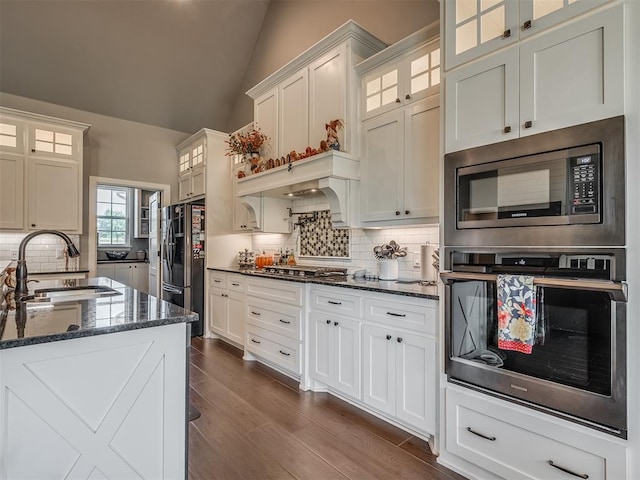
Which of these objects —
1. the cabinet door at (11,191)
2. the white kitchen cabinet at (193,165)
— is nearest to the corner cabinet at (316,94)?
the white kitchen cabinet at (193,165)

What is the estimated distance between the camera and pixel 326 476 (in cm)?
188

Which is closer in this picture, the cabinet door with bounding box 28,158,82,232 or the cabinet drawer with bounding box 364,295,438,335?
the cabinet drawer with bounding box 364,295,438,335

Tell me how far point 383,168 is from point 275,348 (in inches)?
73.5

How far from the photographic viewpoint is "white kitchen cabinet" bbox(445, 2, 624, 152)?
1418 millimetres

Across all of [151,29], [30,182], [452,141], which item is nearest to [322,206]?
[452,141]

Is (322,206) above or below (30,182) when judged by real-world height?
below

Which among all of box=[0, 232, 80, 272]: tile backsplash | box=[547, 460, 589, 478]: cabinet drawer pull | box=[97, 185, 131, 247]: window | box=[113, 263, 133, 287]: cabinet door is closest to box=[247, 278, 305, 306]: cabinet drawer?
box=[547, 460, 589, 478]: cabinet drawer pull

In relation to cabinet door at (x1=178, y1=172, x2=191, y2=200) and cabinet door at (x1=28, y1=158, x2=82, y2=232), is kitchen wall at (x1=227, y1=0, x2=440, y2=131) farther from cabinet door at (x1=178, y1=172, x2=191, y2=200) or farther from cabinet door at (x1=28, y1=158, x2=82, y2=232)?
cabinet door at (x1=28, y1=158, x2=82, y2=232)

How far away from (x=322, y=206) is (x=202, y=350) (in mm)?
2137

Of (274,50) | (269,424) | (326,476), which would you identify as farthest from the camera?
(274,50)

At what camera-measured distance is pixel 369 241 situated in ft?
10.7

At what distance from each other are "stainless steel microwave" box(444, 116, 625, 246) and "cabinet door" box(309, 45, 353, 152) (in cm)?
133

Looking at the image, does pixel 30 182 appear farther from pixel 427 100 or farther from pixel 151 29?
pixel 427 100

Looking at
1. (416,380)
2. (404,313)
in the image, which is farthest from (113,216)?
(416,380)
